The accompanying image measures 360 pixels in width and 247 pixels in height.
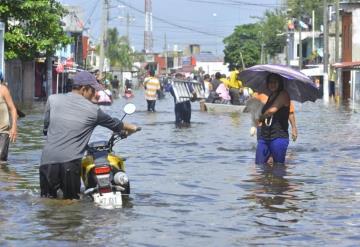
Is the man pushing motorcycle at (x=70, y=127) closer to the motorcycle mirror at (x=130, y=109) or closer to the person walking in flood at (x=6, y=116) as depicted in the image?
the motorcycle mirror at (x=130, y=109)

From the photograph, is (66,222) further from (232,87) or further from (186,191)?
(232,87)

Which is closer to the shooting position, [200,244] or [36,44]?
[200,244]

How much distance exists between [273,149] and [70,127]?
13.9 feet

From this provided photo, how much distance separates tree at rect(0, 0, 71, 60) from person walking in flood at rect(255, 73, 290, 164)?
26.0 metres

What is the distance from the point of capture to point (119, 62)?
127m

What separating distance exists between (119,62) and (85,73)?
118288mm

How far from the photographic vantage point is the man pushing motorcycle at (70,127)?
355 inches

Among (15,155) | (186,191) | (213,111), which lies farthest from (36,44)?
(186,191)

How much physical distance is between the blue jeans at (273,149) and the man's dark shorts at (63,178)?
3.81 m

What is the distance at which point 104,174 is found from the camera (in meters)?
9.06

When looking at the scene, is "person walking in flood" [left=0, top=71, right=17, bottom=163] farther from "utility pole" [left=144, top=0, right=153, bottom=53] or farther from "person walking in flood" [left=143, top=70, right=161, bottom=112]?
"utility pole" [left=144, top=0, right=153, bottom=53]

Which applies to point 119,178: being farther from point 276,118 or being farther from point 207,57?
point 207,57

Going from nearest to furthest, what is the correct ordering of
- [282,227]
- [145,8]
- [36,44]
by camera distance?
[282,227], [36,44], [145,8]

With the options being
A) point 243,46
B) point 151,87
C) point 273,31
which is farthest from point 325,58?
point 243,46
